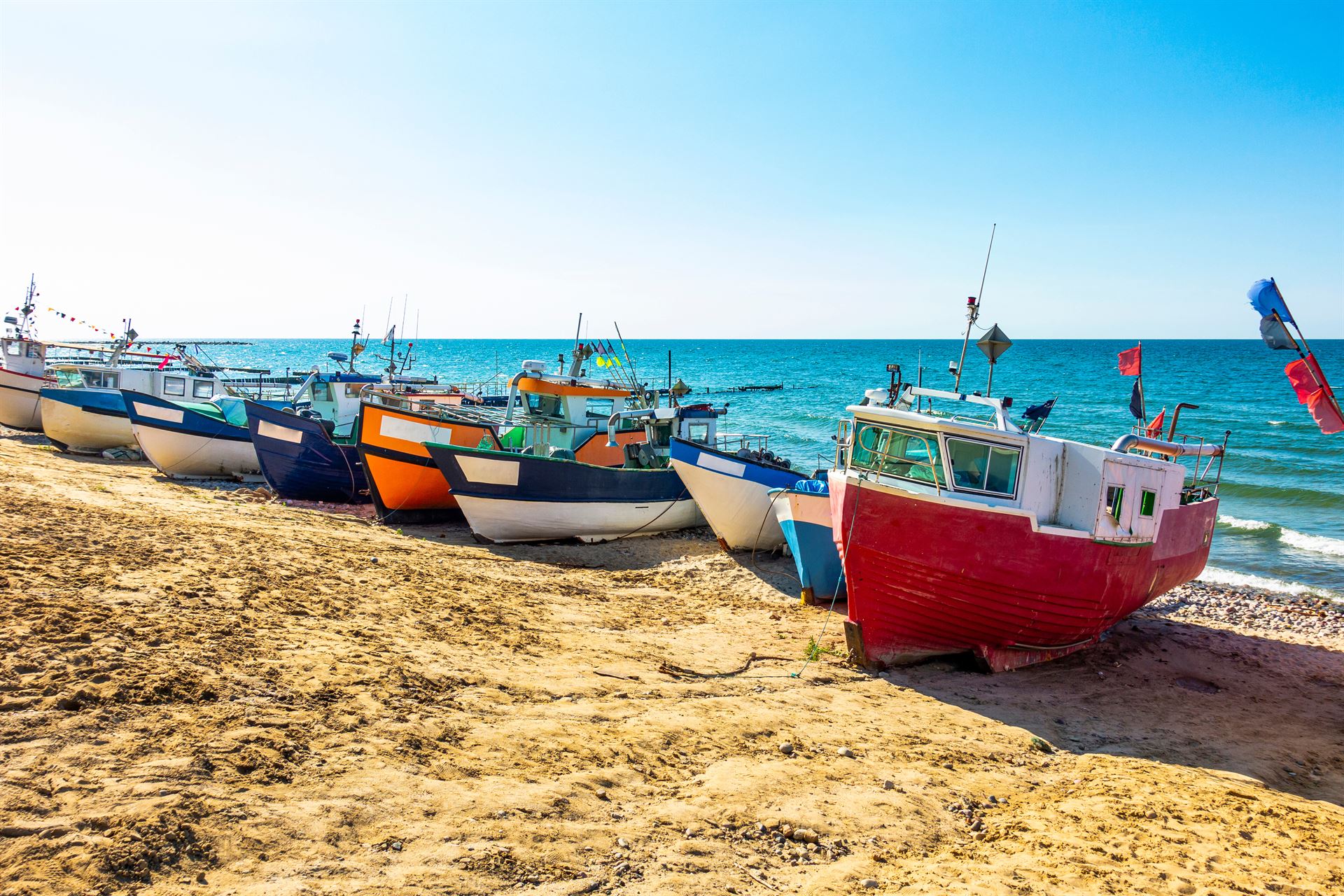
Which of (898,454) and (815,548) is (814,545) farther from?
(898,454)

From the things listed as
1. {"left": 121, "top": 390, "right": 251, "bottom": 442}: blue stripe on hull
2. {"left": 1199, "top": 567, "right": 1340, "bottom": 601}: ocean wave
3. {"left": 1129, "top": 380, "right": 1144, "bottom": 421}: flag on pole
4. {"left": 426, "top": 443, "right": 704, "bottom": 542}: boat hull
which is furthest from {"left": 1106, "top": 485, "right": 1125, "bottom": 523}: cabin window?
{"left": 121, "top": 390, "right": 251, "bottom": 442}: blue stripe on hull

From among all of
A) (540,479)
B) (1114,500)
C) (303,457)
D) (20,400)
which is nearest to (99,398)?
(20,400)

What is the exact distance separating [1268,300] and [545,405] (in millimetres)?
14340

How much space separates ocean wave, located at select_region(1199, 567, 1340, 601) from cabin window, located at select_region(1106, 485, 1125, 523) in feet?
25.6

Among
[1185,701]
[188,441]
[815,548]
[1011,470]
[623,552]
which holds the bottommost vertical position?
[623,552]

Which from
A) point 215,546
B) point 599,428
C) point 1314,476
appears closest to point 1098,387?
point 1314,476

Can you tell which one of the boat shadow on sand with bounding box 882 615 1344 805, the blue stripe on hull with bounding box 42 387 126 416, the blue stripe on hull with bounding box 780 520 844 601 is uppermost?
the blue stripe on hull with bounding box 42 387 126 416

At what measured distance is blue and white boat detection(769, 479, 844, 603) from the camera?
1308 centimetres

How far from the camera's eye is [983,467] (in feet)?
32.2

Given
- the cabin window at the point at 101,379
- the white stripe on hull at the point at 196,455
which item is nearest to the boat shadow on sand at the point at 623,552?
the white stripe on hull at the point at 196,455

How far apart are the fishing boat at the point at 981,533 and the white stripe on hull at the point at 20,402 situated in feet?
100

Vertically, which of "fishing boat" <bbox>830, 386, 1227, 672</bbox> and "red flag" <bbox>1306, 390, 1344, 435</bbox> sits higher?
"red flag" <bbox>1306, 390, 1344, 435</bbox>

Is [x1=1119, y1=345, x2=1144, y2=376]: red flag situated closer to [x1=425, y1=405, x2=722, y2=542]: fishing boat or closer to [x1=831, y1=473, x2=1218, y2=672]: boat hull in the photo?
[x1=831, y1=473, x2=1218, y2=672]: boat hull

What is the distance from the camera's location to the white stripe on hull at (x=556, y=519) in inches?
642
